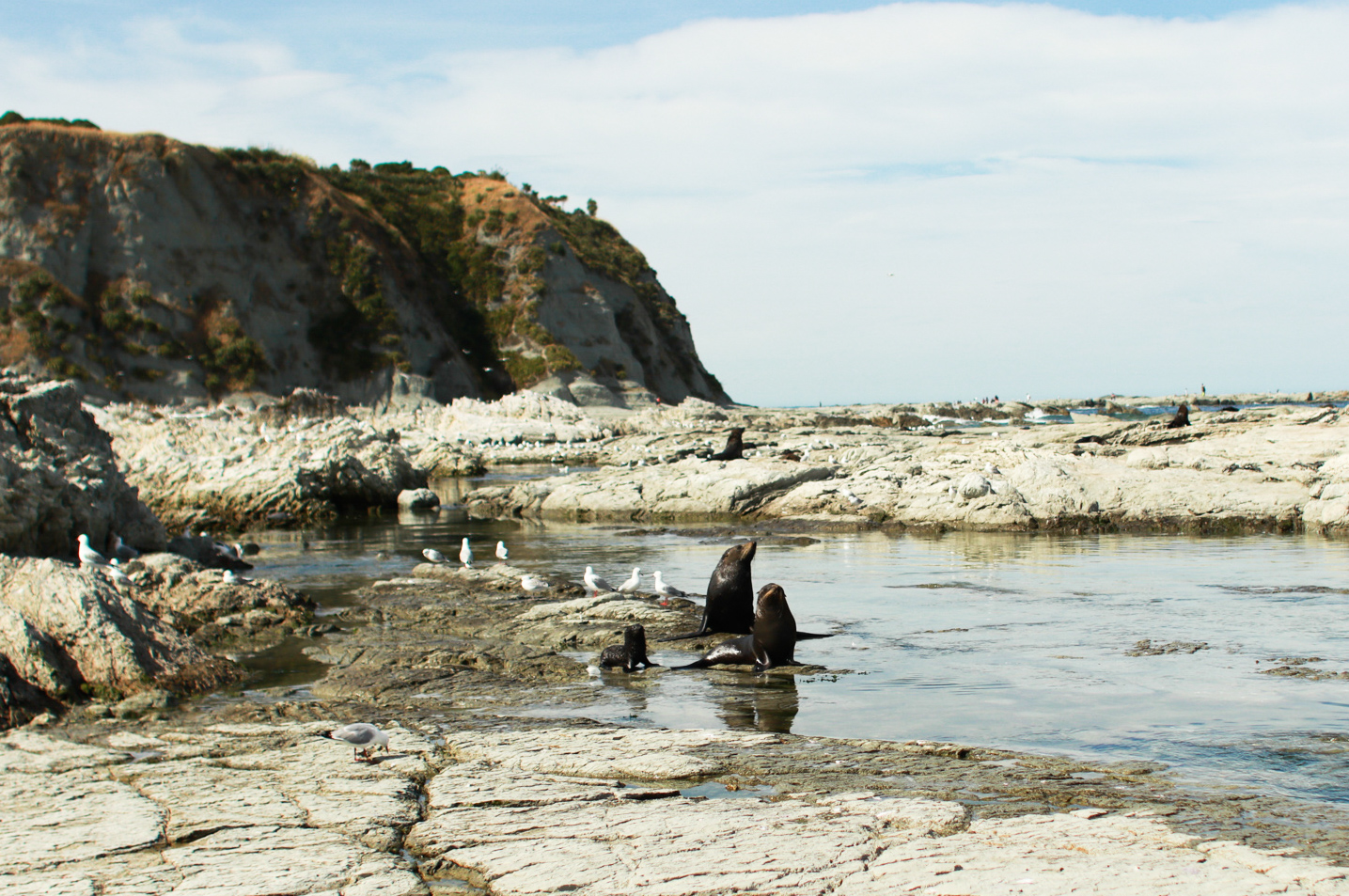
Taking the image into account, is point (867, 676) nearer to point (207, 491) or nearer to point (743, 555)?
point (743, 555)

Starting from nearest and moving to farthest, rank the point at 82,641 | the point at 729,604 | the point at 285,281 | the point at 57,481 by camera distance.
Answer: the point at 82,641 → the point at 729,604 → the point at 57,481 → the point at 285,281

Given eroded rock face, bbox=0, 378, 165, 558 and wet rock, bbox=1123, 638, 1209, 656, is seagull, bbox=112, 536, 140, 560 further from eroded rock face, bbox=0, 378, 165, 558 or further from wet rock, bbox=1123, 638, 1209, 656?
wet rock, bbox=1123, 638, 1209, 656

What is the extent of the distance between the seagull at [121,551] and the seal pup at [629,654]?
7710 millimetres

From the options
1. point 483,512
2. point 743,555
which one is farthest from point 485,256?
point 743,555

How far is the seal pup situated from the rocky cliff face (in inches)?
1964

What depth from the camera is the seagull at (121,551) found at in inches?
546

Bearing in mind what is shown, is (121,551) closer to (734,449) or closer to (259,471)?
(259,471)

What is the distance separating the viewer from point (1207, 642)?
968 cm

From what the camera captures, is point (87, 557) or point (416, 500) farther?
point (416, 500)

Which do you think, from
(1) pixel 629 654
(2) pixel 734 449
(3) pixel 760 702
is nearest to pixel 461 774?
(3) pixel 760 702

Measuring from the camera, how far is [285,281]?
6034cm

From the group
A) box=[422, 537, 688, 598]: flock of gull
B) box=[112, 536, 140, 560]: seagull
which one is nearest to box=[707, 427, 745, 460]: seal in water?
box=[422, 537, 688, 598]: flock of gull

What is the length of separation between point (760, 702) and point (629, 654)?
1.54 metres

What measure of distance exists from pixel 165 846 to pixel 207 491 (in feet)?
66.3
